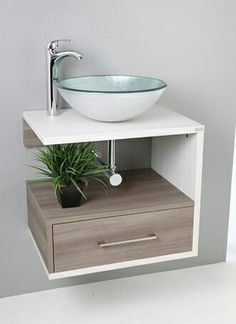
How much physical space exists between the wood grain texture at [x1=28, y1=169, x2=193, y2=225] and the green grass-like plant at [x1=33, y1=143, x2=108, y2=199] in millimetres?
66

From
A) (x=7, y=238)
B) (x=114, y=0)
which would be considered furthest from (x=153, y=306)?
(x=114, y=0)

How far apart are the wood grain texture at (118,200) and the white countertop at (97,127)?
24 centimetres

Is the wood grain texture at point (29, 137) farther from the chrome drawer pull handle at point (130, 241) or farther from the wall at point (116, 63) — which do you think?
the chrome drawer pull handle at point (130, 241)

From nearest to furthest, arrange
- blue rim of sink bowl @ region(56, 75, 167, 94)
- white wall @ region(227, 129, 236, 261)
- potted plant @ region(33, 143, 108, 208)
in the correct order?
potted plant @ region(33, 143, 108, 208) < blue rim of sink bowl @ region(56, 75, 167, 94) < white wall @ region(227, 129, 236, 261)

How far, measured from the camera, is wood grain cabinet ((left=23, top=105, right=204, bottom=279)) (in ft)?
5.56

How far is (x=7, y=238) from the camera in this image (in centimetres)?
209

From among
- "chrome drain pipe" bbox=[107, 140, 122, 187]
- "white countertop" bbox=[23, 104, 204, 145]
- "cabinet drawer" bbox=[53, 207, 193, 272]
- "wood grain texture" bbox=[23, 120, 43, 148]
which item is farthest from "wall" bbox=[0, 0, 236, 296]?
"cabinet drawer" bbox=[53, 207, 193, 272]

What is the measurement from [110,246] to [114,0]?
88 cm

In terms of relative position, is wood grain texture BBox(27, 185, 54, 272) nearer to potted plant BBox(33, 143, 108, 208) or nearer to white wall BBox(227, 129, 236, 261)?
potted plant BBox(33, 143, 108, 208)

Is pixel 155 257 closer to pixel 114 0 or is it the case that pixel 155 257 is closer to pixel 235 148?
pixel 235 148

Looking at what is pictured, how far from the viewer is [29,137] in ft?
6.49

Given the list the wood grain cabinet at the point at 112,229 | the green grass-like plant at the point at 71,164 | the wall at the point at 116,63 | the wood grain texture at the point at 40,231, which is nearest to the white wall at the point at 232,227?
the wall at the point at 116,63

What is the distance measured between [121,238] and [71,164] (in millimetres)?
287

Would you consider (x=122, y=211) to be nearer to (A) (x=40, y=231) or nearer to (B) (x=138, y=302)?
(A) (x=40, y=231)
